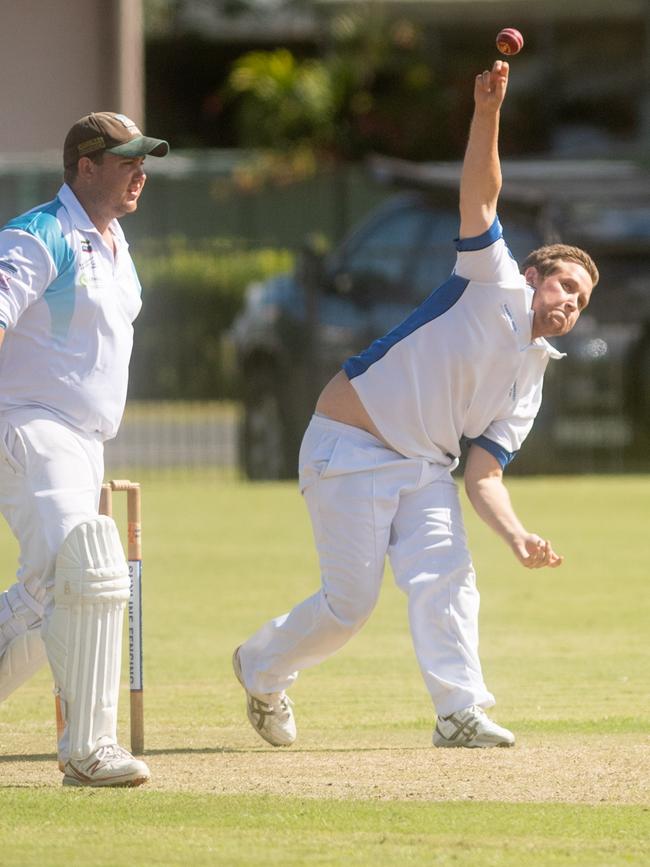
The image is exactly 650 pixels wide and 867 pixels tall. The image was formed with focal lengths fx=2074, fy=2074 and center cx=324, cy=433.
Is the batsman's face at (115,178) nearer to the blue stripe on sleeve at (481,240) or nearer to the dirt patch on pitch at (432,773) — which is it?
the blue stripe on sleeve at (481,240)

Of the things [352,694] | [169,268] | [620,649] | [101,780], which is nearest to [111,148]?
[101,780]

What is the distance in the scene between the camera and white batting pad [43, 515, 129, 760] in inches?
235

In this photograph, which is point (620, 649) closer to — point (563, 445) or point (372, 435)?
point (372, 435)

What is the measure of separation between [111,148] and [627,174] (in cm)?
1335

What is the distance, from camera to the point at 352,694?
8047 mm

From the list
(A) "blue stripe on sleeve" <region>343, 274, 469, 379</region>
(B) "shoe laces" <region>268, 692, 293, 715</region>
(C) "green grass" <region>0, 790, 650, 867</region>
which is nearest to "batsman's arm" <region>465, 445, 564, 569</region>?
(A) "blue stripe on sleeve" <region>343, 274, 469, 379</region>

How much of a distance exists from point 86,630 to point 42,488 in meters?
0.44

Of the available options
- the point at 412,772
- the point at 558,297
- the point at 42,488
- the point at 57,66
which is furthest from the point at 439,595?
the point at 57,66

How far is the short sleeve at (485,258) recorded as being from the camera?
658cm

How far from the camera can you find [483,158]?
643cm

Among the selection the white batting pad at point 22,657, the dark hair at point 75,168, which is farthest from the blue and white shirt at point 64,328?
the white batting pad at point 22,657

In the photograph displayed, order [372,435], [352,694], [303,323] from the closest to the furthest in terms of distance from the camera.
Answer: [372,435] → [352,694] → [303,323]

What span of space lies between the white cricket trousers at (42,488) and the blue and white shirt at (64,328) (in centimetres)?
8

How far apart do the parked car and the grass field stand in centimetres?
502
